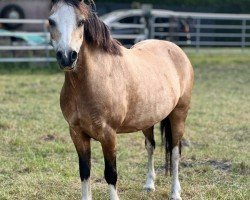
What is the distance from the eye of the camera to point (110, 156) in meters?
3.87

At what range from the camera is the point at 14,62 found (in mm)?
13844

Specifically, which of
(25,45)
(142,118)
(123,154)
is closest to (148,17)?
(25,45)

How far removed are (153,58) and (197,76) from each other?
8.79m

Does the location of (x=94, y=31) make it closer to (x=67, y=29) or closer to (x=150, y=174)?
(x=67, y=29)

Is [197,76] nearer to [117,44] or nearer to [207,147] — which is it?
[207,147]

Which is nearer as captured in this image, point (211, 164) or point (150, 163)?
point (150, 163)

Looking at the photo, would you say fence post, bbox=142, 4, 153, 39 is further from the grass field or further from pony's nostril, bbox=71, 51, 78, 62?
pony's nostril, bbox=71, 51, 78, 62

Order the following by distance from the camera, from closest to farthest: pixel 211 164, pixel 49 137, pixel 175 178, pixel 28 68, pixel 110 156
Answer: pixel 110 156 < pixel 175 178 < pixel 211 164 < pixel 49 137 < pixel 28 68

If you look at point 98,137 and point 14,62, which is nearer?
point 98,137

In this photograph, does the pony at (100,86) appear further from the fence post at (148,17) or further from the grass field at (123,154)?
the fence post at (148,17)

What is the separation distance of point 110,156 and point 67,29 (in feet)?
3.30

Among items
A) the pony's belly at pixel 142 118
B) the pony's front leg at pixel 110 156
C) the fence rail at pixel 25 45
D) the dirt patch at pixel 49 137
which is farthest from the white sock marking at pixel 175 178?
the fence rail at pixel 25 45

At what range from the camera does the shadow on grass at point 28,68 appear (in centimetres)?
1308

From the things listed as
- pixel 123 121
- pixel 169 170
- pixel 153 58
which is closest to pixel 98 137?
pixel 123 121
